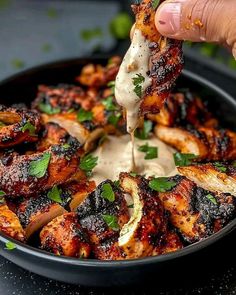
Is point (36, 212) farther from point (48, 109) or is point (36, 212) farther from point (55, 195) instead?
→ point (48, 109)

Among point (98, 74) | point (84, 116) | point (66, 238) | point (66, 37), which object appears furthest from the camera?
point (66, 37)

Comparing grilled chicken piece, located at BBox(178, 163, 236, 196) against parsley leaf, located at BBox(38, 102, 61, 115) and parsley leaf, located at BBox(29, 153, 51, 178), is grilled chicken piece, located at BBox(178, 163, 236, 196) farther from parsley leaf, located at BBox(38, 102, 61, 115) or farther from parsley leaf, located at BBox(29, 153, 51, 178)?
parsley leaf, located at BBox(38, 102, 61, 115)

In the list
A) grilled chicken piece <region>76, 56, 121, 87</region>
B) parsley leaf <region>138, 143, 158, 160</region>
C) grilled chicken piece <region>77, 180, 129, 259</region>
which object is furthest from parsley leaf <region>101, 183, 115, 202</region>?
grilled chicken piece <region>76, 56, 121, 87</region>

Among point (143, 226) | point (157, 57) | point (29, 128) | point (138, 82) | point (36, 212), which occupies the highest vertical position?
point (157, 57)

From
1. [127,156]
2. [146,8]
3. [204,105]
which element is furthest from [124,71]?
[204,105]

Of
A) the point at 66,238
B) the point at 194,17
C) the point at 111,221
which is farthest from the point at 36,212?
the point at 194,17

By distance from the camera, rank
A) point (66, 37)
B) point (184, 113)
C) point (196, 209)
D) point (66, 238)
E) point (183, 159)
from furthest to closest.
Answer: point (66, 37) → point (184, 113) → point (183, 159) → point (196, 209) → point (66, 238)

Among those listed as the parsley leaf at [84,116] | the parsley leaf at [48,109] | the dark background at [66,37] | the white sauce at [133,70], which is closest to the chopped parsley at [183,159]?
the white sauce at [133,70]
